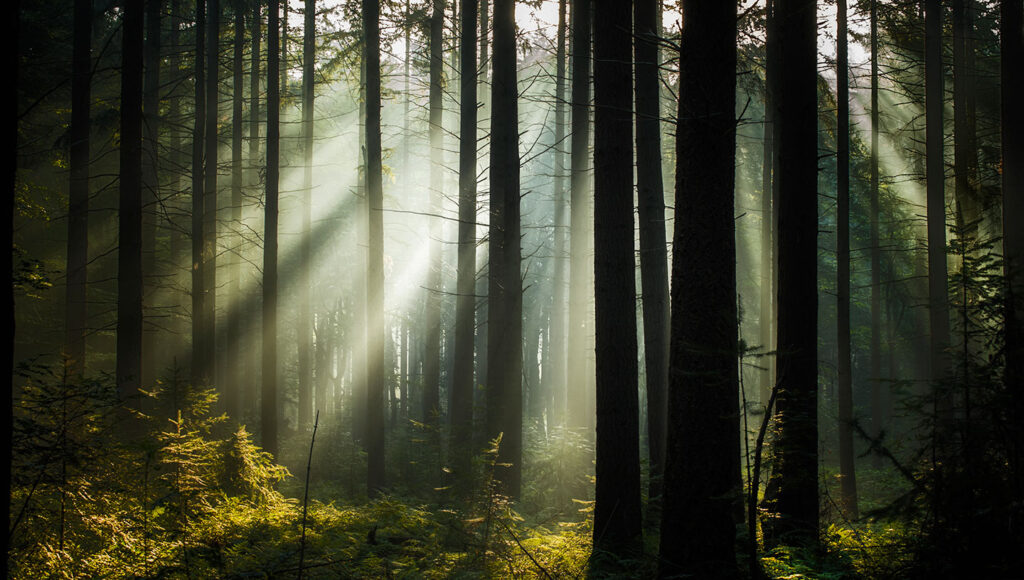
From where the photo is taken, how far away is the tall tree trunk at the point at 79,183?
12352 mm

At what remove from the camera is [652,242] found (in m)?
10.6

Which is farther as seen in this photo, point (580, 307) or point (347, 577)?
point (580, 307)

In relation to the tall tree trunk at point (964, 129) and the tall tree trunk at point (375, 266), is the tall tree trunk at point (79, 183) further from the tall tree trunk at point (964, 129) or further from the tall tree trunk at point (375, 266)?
the tall tree trunk at point (964, 129)

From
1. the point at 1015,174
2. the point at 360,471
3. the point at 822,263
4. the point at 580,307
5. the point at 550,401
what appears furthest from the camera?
the point at 550,401

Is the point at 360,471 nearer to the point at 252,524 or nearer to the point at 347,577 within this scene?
the point at 252,524

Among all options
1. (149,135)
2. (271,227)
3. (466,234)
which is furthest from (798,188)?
(149,135)

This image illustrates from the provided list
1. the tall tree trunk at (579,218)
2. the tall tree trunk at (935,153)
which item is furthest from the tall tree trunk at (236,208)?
the tall tree trunk at (935,153)

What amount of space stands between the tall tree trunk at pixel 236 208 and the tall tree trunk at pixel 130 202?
694 centimetres

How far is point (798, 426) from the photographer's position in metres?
5.27

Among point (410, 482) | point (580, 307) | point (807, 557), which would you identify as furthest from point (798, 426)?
point (580, 307)

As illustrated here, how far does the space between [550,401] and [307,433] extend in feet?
52.2

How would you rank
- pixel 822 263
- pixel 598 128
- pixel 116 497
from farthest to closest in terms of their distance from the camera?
pixel 822 263 → pixel 598 128 → pixel 116 497

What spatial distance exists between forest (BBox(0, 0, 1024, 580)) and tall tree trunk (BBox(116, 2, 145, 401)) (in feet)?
0.14

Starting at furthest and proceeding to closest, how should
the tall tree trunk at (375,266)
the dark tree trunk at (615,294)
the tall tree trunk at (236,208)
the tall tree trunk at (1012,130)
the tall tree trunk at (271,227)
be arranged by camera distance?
1. the tall tree trunk at (236,208)
2. the tall tree trunk at (271,227)
3. the tall tree trunk at (375,266)
4. the tall tree trunk at (1012,130)
5. the dark tree trunk at (615,294)
